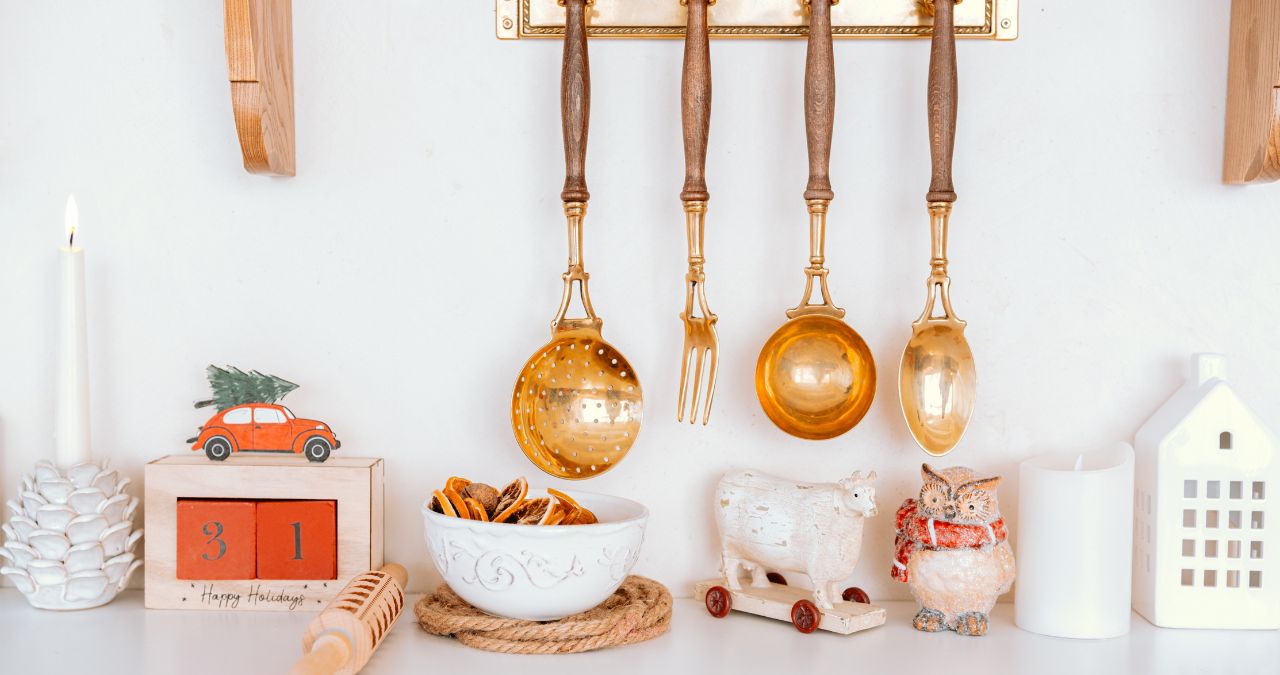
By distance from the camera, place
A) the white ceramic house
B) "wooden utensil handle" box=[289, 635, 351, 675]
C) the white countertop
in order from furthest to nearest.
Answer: the white ceramic house
the white countertop
"wooden utensil handle" box=[289, 635, 351, 675]

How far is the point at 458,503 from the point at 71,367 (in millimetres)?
386

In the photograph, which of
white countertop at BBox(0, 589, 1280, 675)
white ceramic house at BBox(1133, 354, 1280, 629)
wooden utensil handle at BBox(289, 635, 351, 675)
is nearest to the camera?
wooden utensil handle at BBox(289, 635, 351, 675)

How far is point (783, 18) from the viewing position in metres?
0.98

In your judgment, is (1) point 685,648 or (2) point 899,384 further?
(2) point 899,384

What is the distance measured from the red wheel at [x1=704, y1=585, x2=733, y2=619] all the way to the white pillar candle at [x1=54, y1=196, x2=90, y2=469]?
58 centimetres

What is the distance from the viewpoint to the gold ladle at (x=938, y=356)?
3.05 feet

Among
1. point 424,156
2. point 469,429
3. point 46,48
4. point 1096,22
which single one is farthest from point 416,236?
point 1096,22

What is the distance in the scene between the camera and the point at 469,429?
1.01 m

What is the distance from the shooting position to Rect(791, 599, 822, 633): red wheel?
34.3 inches

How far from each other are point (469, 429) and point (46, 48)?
21.7 inches

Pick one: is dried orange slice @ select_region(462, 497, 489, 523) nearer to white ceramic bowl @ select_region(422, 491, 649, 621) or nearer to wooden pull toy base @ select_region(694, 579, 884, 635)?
white ceramic bowl @ select_region(422, 491, 649, 621)

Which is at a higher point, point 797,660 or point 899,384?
point 899,384

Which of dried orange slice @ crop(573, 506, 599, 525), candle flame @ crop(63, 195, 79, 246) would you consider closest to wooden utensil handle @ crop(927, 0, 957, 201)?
dried orange slice @ crop(573, 506, 599, 525)

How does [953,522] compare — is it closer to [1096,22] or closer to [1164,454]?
[1164,454]
